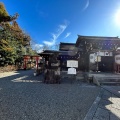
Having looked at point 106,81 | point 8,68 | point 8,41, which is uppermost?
point 8,41

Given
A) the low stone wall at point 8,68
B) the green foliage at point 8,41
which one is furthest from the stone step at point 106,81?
the low stone wall at point 8,68

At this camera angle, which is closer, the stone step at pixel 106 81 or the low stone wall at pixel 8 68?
the stone step at pixel 106 81

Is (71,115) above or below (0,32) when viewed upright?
→ below

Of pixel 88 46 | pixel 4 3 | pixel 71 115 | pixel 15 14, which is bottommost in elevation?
pixel 71 115

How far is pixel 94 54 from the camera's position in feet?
37.8

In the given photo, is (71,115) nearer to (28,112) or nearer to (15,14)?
(28,112)

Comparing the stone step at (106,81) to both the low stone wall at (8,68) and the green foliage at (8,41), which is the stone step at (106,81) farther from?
the low stone wall at (8,68)

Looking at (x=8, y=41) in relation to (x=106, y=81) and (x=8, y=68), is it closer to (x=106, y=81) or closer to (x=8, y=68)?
(x=8, y=68)

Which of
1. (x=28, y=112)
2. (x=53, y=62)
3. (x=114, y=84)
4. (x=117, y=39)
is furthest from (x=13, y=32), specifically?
(x=28, y=112)

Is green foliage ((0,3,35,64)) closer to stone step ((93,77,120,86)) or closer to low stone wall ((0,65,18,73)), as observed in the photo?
low stone wall ((0,65,18,73))

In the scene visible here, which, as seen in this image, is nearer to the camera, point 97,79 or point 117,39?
point 97,79

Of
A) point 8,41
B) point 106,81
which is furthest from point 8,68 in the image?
point 106,81

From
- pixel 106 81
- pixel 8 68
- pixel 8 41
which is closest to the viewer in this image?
pixel 106 81

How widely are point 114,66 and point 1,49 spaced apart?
13169 millimetres
